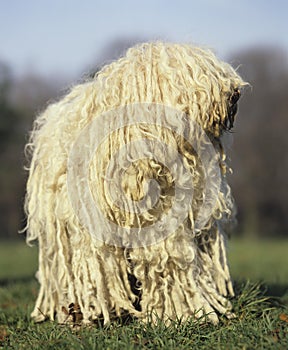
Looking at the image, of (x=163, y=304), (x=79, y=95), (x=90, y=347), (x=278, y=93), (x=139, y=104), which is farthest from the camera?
(x=278, y=93)

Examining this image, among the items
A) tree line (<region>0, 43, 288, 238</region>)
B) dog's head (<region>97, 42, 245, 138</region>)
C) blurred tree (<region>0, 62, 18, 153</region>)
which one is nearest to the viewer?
dog's head (<region>97, 42, 245, 138</region>)

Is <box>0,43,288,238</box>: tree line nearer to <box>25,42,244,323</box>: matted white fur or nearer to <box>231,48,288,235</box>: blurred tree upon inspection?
<box>231,48,288,235</box>: blurred tree

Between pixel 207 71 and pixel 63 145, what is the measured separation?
44.4 inches

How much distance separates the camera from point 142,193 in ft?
13.9

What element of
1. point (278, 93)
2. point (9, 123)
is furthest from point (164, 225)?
point (278, 93)

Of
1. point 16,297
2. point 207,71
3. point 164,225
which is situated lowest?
point 16,297

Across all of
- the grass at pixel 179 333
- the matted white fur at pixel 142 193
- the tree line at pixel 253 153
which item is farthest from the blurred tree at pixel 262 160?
the matted white fur at pixel 142 193

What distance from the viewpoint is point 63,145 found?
4.64m

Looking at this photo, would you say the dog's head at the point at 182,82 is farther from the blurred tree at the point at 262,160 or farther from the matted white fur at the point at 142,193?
the blurred tree at the point at 262,160

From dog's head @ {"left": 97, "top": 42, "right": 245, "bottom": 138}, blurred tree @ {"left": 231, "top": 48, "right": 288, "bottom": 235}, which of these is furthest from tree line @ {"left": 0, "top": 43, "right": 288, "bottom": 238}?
dog's head @ {"left": 97, "top": 42, "right": 245, "bottom": 138}

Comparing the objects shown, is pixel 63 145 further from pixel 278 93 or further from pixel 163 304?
pixel 278 93

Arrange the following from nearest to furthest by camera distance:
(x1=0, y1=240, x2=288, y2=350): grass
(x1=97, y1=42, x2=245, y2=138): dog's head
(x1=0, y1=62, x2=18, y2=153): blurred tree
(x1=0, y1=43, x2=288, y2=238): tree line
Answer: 1. (x1=0, y1=240, x2=288, y2=350): grass
2. (x1=97, y1=42, x2=245, y2=138): dog's head
3. (x1=0, y1=62, x2=18, y2=153): blurred tree
4. (x1=0, y1=43, x2=288, y2=238): tree line

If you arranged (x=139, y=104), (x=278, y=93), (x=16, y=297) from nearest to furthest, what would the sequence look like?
1. (x=139, y=104)
2. (x=16, y=297)
3. (x=278, y=93)

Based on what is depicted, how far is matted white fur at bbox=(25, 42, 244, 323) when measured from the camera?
4.20 meters
